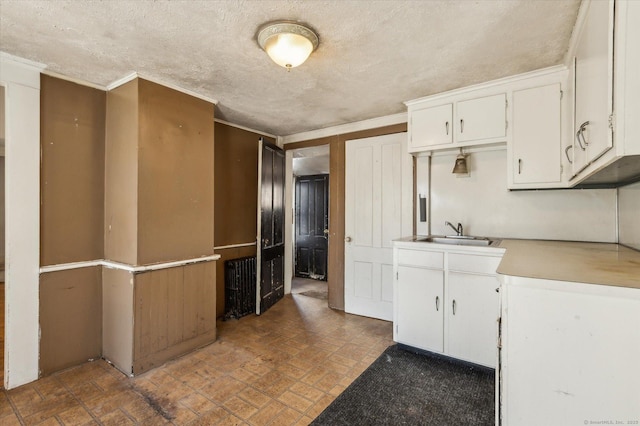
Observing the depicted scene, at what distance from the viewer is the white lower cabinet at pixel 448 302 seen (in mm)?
2369

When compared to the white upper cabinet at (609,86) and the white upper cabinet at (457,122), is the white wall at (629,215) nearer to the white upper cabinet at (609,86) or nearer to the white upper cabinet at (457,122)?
the white upper cabinet at (609,86)

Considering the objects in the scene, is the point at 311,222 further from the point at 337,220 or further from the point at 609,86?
the point at 609,86

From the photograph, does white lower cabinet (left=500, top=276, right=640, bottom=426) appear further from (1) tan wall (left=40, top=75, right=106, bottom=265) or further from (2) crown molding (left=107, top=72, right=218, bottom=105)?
(1) tan wall (left=40, top=75, right=106, bottom=265)

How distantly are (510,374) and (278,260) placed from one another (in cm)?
335

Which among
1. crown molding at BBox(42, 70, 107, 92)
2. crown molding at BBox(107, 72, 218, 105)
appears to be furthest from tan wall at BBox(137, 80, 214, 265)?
crown molding at BBox(42, 70, 107, 92)

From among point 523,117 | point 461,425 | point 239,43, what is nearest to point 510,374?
point 461,425

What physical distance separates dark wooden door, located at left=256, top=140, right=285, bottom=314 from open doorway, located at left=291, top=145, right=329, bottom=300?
143 centimetres

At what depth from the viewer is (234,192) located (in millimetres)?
3854

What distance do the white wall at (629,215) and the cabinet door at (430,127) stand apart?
4.25 feet

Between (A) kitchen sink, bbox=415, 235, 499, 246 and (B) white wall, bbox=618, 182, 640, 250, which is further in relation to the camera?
(A) kitchen sink, bbox=415, 235, 499, 246

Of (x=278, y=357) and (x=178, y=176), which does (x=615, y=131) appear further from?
(x=178, y=176)

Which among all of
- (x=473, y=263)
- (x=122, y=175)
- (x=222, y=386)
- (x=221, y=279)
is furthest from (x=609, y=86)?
(x=221, y=279)

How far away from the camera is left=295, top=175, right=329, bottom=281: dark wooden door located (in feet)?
19.6

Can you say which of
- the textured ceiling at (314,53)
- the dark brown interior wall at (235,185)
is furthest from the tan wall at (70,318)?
the textured ceiling at (314,53)
